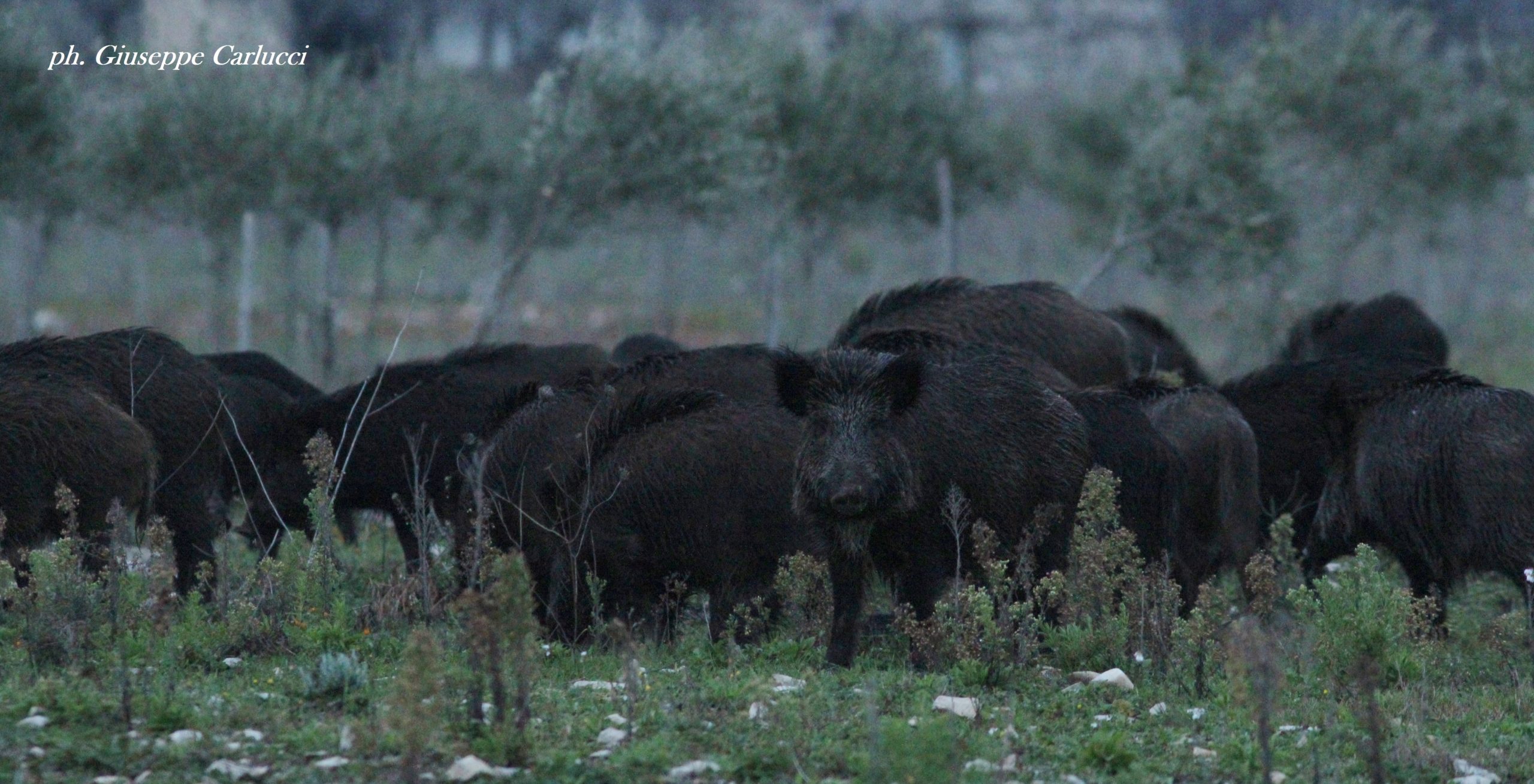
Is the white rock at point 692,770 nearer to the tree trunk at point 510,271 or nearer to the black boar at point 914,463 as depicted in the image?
the black boar at point 914,463

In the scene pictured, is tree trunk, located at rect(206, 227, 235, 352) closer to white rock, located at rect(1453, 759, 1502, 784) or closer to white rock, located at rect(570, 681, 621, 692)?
white rock, located at rect(570, 681, 621, 692)

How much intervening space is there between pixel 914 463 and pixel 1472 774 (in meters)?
2.80

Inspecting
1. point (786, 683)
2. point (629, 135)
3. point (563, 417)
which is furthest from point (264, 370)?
point (629, 135)

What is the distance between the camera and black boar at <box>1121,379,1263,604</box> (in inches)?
356

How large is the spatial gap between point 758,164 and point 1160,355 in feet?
34.1

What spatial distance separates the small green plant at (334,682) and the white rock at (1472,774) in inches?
169

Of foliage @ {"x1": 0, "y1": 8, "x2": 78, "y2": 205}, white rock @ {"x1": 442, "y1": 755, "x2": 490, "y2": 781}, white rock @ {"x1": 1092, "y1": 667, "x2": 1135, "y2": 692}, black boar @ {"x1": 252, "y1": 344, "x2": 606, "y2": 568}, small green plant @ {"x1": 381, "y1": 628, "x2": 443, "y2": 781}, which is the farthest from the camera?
foliage @ {"x1": 0, "y1": 8, "x2": 78, "y2": 205}

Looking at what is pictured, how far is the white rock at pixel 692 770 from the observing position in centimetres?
588

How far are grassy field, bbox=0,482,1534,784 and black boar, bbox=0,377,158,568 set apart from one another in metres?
0.44

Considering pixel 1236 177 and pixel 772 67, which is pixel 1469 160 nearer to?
pixel 1236 177

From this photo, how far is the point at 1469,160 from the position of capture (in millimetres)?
29500

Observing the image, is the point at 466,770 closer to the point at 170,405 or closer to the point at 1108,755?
the point at 1108,755

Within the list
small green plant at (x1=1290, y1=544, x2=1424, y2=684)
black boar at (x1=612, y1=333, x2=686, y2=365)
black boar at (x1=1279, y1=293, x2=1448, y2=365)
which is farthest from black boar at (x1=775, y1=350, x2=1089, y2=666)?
black boar at (x1=1279, y1=293, x2=1448, y2=365)

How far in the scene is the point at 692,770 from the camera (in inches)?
233
